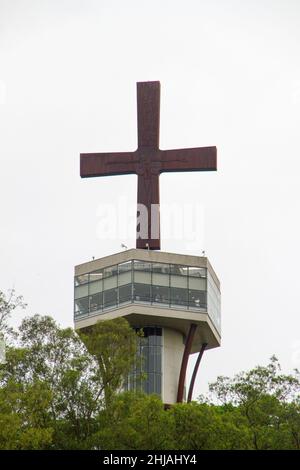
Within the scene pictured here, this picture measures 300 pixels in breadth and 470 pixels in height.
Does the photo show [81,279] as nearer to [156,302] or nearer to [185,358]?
[156,302]

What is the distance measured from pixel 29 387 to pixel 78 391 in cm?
372

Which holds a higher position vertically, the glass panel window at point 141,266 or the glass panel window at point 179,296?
the glass panel window at point 141,266

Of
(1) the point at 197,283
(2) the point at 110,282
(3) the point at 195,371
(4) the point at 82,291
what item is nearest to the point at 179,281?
(1) the point at 197,283

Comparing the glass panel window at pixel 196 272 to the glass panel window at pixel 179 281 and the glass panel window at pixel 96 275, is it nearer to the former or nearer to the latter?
the glass panel window at pixel 179 281

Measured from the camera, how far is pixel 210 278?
101m

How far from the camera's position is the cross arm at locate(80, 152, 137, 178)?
100500 millimetres

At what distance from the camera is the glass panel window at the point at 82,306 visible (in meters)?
99.9

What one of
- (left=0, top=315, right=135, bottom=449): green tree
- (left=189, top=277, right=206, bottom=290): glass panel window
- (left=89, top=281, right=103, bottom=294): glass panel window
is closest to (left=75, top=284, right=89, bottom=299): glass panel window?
(left=89, top=281, right=103, bottom=294): glass panel window

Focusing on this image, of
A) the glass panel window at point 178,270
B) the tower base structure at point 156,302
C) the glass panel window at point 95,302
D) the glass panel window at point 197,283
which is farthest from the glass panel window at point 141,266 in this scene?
the glass panel window at point 95,302

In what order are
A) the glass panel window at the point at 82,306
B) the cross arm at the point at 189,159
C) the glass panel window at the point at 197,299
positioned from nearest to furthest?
the glass panel window at the point at 197,299 → the cross arm at the point at 189,159 → the glass panel window at the point at 82,306

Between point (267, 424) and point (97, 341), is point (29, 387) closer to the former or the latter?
point (97, 341)

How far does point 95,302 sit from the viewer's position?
99.2 m
